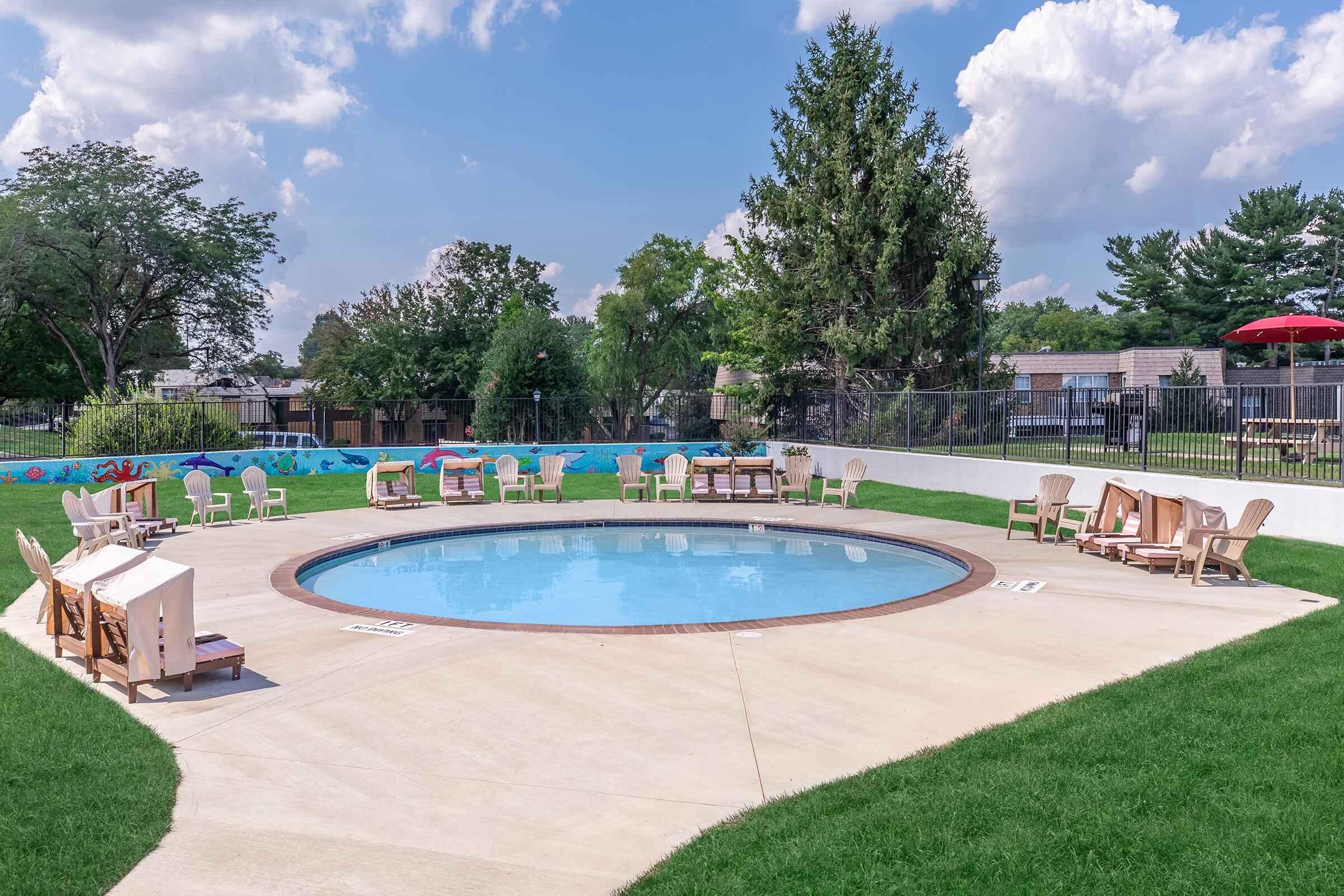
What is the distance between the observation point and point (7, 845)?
395 centimetres

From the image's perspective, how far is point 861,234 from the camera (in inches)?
1037

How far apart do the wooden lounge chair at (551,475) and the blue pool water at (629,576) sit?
2995mm

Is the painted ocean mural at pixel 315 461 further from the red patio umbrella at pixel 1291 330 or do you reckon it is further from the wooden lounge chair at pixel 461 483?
the red patio umbrella at pixel 1291 330

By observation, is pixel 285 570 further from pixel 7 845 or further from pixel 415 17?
pixel 415 17

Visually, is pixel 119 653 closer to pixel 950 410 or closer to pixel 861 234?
pixel 950 410

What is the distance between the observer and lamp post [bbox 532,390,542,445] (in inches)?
1065

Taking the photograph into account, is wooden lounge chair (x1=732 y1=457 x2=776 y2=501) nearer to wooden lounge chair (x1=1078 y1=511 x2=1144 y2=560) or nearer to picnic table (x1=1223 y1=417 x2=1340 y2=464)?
wooden lounge chair (x1=1078 y1=511 x2=1144 y2=560)

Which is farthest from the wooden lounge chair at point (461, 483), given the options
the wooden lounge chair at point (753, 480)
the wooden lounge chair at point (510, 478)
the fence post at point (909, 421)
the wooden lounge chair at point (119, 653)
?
the wooden lounge chair at point (119, 653)

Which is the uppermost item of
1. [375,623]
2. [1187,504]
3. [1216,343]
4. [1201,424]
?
[1216,343]

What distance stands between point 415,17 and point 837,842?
53.2ft

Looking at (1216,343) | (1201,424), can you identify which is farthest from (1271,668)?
(1216,343)

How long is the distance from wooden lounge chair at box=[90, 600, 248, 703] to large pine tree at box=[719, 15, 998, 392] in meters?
21.7

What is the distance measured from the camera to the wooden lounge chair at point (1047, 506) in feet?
43.2

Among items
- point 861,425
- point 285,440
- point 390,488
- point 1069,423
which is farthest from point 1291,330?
point 285,440
